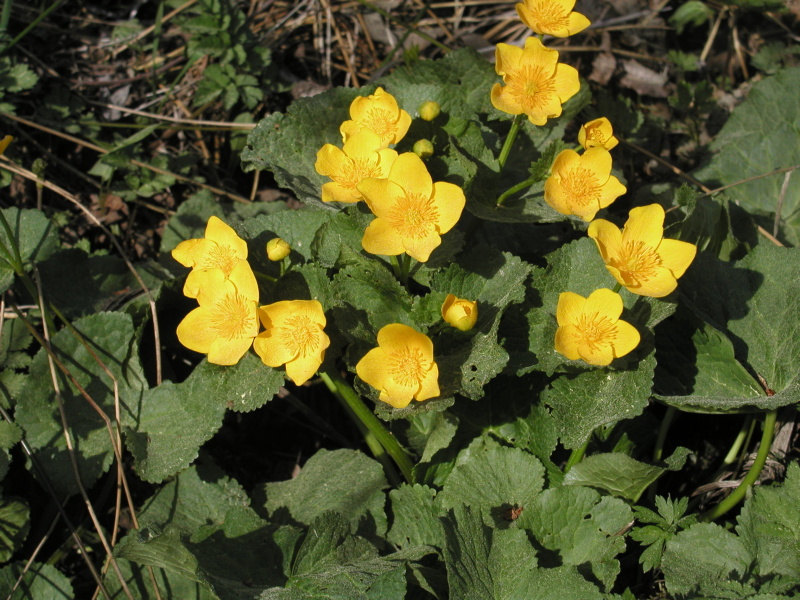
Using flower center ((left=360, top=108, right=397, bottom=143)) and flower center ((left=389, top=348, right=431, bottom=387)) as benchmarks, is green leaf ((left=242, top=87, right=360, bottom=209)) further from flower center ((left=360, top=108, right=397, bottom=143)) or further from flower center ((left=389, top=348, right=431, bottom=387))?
flower center ((left=389, top=348, right=431, bottom=387))

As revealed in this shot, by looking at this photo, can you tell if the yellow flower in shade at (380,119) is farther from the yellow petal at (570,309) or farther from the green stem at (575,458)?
the green stem at (575,458)

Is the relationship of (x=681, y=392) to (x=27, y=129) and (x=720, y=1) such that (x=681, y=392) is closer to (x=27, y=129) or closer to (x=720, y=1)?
(x=720, y=1)

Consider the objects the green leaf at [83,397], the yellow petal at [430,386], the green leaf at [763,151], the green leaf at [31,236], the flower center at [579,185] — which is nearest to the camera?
the yellow petal at [430,386]

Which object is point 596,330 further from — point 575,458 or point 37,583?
point 37,583

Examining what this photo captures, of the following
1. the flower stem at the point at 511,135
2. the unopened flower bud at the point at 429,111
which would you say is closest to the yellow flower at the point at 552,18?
the flower stem at the point at 511,135

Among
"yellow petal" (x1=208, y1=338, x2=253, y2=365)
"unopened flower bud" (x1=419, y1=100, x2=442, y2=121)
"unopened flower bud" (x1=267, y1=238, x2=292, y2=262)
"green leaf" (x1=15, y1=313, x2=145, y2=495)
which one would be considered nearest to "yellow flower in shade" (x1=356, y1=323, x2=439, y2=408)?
"yellow petal" (x1=208, y1=338, x2=253, y2=365)

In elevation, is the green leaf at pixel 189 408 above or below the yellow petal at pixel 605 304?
below
